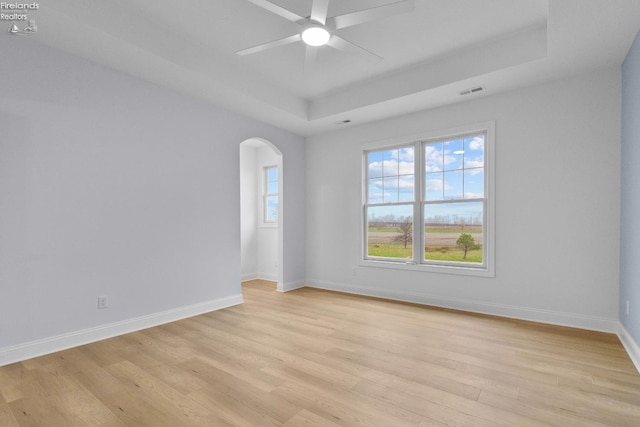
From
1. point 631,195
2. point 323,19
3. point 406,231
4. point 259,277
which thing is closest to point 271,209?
point 259,277

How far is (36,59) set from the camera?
2.83 metres

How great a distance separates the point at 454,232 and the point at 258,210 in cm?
399

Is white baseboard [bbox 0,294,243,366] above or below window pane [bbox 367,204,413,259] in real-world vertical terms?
below

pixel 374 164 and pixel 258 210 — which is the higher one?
pixel 374 164

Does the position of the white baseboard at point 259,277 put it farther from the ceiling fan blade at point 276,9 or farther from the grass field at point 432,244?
the ceiling fan blade at point 276,9

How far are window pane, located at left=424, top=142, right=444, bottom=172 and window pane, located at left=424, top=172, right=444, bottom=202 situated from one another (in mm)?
88

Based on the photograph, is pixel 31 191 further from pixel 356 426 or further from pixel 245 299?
pixel 356 426

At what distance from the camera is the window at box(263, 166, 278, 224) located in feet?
Answer: 21.7

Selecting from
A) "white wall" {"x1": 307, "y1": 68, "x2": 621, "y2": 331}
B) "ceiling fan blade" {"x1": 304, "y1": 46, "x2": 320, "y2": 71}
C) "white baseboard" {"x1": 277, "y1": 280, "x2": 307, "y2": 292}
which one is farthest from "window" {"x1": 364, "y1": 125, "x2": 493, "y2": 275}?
"ceiling fan blade" {"x1": 304, "y1": 46, "x2": 320, "y2": 71}

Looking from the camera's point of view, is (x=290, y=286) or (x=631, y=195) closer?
(x=631, y=195)

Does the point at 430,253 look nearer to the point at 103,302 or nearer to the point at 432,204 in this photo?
the point at 432,204

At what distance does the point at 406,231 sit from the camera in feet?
16.1

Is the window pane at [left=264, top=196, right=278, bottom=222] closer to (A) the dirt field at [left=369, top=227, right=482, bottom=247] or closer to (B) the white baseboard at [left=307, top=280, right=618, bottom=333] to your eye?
(B) the white baseboard at [left=307, top=280, right=618, bottom=333]

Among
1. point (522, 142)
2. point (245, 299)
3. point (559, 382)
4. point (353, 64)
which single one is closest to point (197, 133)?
point (353, 64)
